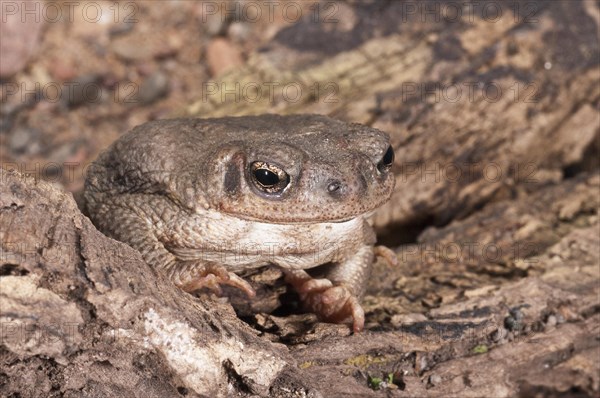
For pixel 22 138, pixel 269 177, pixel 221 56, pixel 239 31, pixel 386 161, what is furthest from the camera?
pixel 239 31

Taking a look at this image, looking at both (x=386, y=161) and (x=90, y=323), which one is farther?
(x=386, y=161)

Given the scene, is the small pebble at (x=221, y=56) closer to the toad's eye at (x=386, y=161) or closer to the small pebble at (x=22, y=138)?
the small pebble at (x=22, y=138)

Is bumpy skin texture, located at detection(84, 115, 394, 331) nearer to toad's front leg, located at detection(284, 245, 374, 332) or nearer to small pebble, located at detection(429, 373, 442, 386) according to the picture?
toad's front leg, located at detection(284, 245, 374, 332)

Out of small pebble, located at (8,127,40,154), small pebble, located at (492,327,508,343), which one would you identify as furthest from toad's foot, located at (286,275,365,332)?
small pebble, located at (8,127,40,154)

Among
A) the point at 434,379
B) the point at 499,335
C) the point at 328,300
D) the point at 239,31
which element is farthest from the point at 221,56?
the point at 434,379

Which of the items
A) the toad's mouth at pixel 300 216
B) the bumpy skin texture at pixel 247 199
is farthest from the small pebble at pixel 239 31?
the toad's mouth at pixel 300 216

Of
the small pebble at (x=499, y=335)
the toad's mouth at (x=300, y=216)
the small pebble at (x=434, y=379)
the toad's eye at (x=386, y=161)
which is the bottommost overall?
the small pebble at (x=434, y=379)

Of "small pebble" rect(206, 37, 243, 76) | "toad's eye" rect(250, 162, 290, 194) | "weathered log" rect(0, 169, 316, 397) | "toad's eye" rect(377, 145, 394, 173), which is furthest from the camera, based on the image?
"small pebble" rect(206, 37, 243, 76)

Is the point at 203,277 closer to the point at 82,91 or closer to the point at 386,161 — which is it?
the point at 386,161
